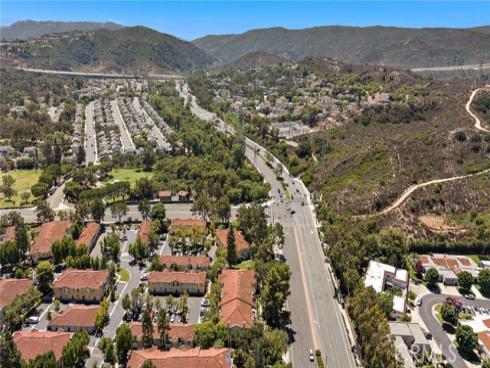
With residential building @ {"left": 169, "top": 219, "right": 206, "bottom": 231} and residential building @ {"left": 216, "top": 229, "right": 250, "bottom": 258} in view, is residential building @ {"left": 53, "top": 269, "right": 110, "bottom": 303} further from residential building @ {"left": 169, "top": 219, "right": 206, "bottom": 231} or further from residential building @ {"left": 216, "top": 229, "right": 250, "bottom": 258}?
residential building @ {"left": 216, "top": 229, "right": 250, "bottom": 258}

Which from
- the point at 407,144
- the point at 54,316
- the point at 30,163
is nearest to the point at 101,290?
the point at 54,316

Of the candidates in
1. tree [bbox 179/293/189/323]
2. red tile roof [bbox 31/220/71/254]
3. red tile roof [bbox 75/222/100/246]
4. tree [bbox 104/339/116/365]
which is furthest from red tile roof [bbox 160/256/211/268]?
red tile roof [bbox 31/220/71/254]

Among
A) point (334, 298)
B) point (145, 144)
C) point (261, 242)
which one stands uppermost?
point (145, 144)

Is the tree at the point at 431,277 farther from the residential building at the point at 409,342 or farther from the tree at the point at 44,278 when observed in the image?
the tree at the point at 44,278

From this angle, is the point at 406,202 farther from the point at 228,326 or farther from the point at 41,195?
the point at 41,195

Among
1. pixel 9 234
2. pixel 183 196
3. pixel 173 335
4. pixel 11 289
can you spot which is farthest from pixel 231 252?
pixel 9 234

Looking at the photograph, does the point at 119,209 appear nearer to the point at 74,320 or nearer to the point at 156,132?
the point at 74,320
